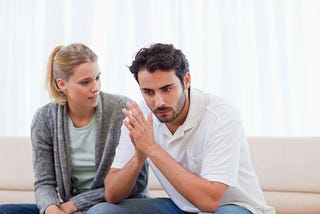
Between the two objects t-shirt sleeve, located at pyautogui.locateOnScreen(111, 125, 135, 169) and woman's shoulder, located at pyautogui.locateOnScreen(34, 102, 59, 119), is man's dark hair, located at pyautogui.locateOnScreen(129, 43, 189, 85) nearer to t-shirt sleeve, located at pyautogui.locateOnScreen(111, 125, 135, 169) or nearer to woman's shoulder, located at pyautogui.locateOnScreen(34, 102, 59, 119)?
t-shirt sleeve, located at pyautogui.locateOnScreen(111, 125, 135, 169)

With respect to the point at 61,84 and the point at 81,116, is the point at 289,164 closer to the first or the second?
the point at 81,116

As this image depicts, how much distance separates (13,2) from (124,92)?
Result: 93 centimetres

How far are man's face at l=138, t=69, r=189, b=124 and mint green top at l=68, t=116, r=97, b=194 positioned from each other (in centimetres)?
40

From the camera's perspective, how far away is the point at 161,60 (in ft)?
5.22

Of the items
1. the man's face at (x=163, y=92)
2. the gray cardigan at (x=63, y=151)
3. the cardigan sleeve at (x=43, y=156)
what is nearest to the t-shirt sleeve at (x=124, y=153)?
the gray cardigan at (x=63, y=151)

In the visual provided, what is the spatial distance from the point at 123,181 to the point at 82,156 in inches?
A: 12.1

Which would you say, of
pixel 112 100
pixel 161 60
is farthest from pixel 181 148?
pixel 112 100

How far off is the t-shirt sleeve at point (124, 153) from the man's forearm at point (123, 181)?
0.05m

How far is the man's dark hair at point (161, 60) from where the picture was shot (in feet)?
5.21

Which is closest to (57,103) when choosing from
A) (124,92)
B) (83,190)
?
Result: (83,190)

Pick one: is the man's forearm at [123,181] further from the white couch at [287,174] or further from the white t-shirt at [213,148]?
the white couch at [287,174]

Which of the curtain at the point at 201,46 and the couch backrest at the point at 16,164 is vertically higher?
the curtain at the point at 201,46

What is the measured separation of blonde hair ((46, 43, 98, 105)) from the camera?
1.85 metres

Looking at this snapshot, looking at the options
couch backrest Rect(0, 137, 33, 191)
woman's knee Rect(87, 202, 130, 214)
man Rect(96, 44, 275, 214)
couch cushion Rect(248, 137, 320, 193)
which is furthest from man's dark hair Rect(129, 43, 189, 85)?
couch backrest Rect(0, 137, 33, 191)
